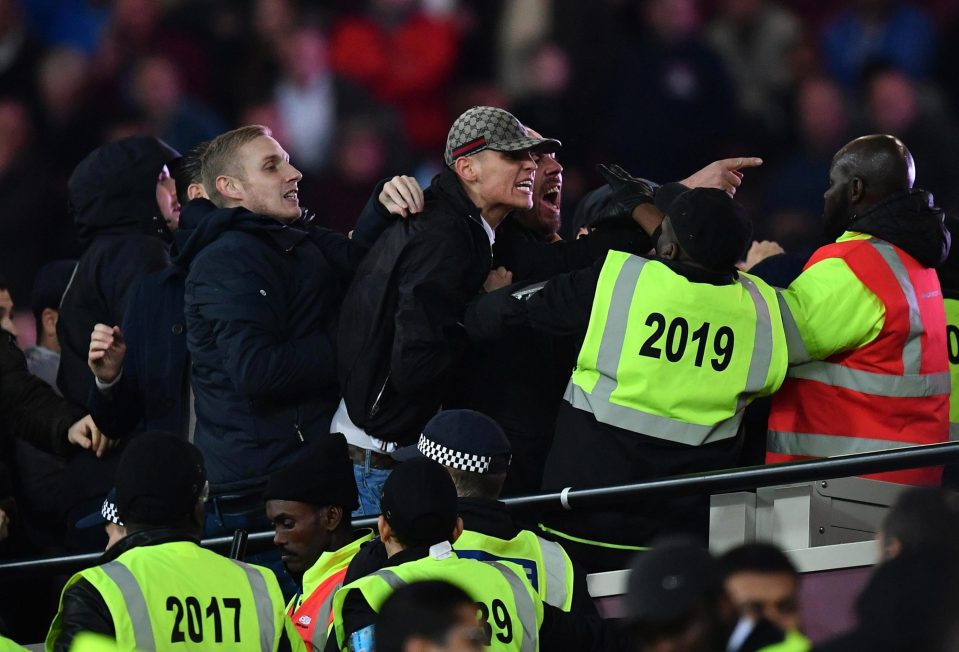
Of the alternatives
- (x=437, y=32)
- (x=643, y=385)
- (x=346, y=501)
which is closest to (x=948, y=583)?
(x=643, y=385)

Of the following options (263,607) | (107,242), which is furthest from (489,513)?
(107,242)

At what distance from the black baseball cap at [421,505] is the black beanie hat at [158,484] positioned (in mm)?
476

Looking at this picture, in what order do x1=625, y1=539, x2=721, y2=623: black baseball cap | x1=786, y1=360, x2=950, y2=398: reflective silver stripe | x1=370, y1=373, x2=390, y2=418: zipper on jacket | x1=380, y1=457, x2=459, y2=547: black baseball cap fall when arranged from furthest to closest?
x1=370, y1=373, x2=390, y2=418: zipper on jacket, x1=786, y1=360, x2=950, y2=398: reflective silver stripe, x1=380, y1=457, x2=459, y2=547: black baseball cap, x1=625, y1=539, x2=721, y2=623: black baseball cap

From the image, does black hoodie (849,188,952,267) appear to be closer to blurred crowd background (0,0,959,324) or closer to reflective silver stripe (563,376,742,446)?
reflective silver stripe (563,376,742,446)

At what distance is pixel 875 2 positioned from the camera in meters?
12.4

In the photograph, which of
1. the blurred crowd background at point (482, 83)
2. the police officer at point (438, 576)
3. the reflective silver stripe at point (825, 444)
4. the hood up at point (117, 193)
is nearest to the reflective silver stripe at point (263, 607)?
the police officer at point (438, 576)

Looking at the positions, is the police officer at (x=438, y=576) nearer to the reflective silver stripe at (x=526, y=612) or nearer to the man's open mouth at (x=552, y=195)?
the reflective silver stripe at (x=526, y=612)

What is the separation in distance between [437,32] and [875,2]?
3.13 metres

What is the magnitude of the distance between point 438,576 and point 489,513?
1.67 feet

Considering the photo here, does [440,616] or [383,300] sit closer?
[440,616]

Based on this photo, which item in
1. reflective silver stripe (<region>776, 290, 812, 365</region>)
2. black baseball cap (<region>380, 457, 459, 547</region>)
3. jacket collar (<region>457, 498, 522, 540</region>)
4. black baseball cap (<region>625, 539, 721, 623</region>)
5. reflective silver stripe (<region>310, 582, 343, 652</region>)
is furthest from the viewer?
reflective silver stripe (<region>776, 290, 812, 365</region>)

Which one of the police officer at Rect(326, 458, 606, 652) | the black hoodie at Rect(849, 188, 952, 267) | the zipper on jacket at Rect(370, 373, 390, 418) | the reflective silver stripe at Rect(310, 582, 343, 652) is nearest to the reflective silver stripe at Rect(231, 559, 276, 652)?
the police officer at Rect(326, 458, 606, 652)

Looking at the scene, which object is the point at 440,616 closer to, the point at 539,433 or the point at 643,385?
the point at 643,385

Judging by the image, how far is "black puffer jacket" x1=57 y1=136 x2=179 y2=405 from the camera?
19.7 ft
